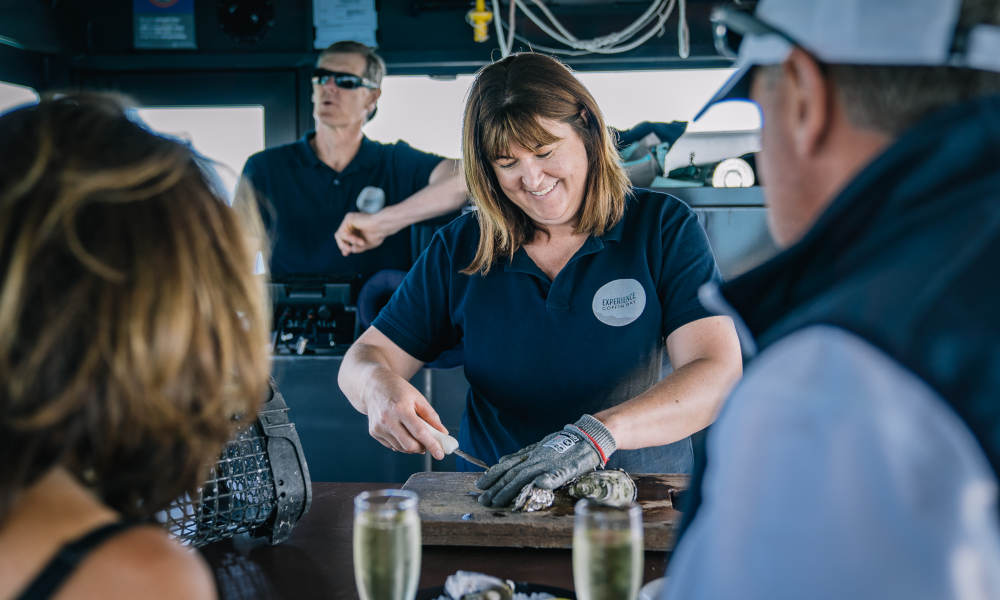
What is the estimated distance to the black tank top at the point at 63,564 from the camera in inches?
21.6

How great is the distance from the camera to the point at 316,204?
3.20 metres

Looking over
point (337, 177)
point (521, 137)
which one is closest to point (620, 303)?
point (521, 137)

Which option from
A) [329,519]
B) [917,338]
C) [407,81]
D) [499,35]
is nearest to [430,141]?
[407,81]

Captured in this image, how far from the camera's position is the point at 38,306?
579mm

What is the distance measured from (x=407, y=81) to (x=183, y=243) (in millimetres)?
3043

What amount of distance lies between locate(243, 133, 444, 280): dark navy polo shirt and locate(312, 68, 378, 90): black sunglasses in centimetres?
25

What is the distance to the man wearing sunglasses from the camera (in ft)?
10.3

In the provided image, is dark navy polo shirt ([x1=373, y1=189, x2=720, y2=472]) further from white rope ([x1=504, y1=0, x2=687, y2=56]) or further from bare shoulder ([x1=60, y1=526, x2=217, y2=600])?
white rope ([x1=504, y1=0, x2=687, y2=56])

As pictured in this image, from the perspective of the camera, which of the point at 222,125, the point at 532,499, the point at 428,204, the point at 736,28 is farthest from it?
the point at 222,125

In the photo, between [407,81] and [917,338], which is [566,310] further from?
[407,81]

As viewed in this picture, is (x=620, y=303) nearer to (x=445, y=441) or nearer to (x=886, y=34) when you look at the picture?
(x=445, y=441)

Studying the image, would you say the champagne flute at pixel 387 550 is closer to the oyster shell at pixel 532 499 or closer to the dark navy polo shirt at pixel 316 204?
the oyster shell at pixel 532 499

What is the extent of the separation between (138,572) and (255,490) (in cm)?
65

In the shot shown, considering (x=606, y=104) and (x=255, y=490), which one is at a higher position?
(x=606, y=104)
